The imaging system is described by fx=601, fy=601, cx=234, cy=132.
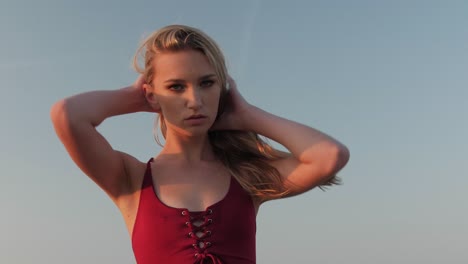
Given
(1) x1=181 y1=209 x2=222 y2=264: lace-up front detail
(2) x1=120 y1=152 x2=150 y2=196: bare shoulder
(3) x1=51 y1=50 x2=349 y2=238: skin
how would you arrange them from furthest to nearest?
(2) x1=120 y1=152 x2=150 y2=196: bare shoulder, (3) x1=51 y1=50 x2=349 y2=238: skin, (1) x1=181 y1=209 x2=222 y2=264: lace-up front detail

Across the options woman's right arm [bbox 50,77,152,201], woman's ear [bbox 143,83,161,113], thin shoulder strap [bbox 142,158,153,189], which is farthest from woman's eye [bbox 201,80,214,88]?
thin shoulder strap [bbox 142,158,153,189]

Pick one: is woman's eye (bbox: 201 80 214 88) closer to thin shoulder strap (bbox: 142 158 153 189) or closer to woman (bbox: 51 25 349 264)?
woman (bbox: 51 25 349 264)

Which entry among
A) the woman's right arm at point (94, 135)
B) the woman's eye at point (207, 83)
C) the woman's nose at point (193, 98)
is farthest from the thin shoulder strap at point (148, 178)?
the woman's eye at point (207, 83)

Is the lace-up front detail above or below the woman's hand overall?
below

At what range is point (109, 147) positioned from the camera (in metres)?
4.05

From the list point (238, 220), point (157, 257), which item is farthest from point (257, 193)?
point (157, 257)

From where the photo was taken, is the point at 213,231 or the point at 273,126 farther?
the point at 273,126

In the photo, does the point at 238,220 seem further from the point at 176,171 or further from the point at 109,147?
the point at 109,147

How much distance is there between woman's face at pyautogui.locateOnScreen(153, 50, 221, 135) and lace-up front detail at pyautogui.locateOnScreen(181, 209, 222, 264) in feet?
1.90

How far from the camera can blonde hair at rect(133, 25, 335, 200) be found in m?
4.26

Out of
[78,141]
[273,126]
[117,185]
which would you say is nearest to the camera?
[78,141]

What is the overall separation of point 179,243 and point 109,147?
80 cm

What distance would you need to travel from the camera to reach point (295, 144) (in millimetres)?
4410

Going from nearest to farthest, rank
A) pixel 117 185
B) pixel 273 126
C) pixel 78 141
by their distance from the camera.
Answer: pixel 78 141
pixel 117 185
pixel 273 126
